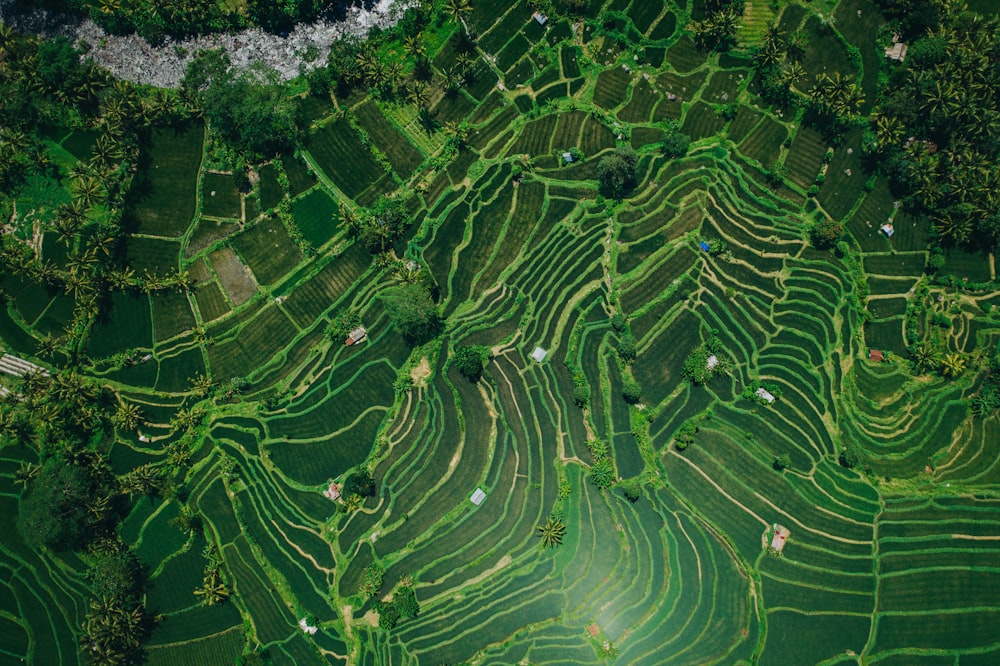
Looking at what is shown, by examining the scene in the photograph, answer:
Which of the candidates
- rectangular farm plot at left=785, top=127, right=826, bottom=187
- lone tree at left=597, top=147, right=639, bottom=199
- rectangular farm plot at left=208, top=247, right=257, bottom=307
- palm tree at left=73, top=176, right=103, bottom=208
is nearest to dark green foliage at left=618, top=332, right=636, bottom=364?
lone tree at left=597, top=147, right=639, bottom=199

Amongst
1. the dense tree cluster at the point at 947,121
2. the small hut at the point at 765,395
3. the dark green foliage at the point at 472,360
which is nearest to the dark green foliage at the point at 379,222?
the dark green foliage at the point at 472,360

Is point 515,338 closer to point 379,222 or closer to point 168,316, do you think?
point 379,222

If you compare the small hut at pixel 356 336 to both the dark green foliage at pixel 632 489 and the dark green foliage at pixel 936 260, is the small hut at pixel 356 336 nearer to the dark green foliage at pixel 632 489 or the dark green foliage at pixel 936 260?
the dark green foliage at pixel 632 489

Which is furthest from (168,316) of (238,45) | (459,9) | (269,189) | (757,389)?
(757,389)

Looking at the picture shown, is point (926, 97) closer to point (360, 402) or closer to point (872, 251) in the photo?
point (872, 251)

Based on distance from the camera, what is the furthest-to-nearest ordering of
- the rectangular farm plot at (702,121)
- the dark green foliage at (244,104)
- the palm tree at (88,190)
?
the rectangular farm plot at (702,121) → the palm tree at (88,190) → the dark green foliage at (244,104)

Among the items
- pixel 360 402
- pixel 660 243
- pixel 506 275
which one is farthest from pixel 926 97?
pixel 360 402
